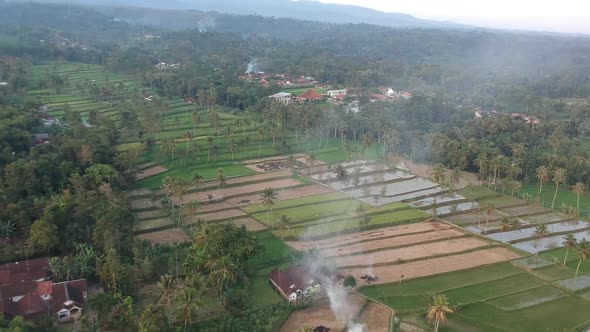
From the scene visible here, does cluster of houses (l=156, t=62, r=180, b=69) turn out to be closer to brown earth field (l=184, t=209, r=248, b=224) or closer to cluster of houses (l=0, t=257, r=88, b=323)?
brown earth field (l=184, t=209, r=248, b=224)

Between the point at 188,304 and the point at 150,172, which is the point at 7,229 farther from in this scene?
the point at 150,172

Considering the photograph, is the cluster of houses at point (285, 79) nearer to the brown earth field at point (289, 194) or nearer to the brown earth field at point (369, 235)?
the brown earth field at point (289, 194)

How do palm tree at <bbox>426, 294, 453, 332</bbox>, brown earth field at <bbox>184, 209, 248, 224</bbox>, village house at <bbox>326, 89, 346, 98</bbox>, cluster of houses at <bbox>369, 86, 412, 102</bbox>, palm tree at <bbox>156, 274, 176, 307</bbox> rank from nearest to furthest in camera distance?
palm tree at <bbox>426, 294, 453, 332</bbox>
palm tree at <bbox>156, 274, 176, 307</bbox>
brown earth field at <bbox>184, 209, 248, 224</bbox>
cluster of houses at <bbox>369, 86, 412, 102</bbox>
village house at <bbox>326, 89, 346, 98</bbox>

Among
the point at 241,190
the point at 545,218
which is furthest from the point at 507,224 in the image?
the point at 241,190

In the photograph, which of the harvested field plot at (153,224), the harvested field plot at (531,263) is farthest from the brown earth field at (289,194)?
the harvested field plot at (531,263)

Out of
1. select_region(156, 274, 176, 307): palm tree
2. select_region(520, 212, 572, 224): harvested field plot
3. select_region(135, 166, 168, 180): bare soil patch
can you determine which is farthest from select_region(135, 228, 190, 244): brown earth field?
select_region(520, 212, 572, 224): harvested field plot

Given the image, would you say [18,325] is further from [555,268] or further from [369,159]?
[369,159]
